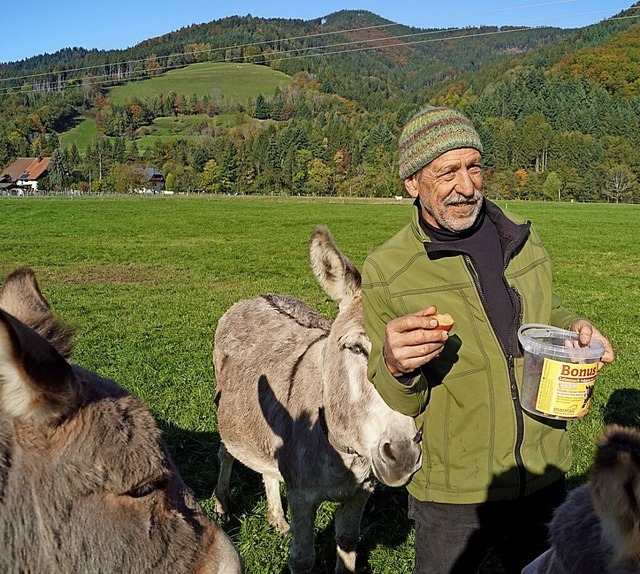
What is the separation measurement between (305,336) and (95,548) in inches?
99.8

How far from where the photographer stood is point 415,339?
202cm

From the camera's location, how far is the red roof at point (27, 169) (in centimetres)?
10962

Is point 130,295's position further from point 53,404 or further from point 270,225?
point 270,225

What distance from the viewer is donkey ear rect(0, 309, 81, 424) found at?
4.48ft

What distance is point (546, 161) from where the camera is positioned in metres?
100

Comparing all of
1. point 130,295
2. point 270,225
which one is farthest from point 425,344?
point 270,225

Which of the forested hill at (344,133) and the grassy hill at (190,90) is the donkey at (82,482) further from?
the grassy hill at (190,90)

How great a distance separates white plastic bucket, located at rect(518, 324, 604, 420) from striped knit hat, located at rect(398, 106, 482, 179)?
83 cm

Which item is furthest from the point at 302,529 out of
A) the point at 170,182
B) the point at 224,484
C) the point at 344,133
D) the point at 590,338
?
the point at 344,133

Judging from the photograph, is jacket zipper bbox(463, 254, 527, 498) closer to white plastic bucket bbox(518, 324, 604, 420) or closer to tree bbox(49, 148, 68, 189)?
white plastic bucket bbox(518, 324, 604, 420)

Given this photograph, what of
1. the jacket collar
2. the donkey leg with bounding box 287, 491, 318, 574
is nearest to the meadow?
the donkey leg with bounding box 287, 491, 318, 574

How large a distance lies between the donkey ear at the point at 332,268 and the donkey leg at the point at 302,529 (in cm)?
122

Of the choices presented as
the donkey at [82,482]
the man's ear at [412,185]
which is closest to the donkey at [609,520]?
the donkey at [82,482]

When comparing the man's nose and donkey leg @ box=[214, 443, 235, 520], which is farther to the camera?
donkey leg @ box=[214, 443, 235, 520]
